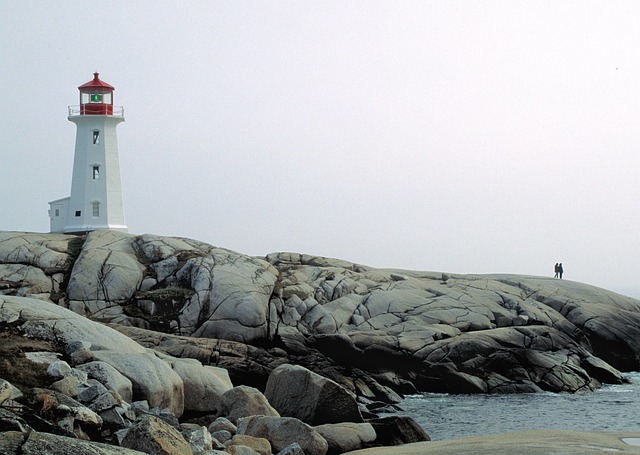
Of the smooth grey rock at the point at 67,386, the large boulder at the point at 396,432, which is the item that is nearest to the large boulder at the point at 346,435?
the large boulder at the point at 396,432

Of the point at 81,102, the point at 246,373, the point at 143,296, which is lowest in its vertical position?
the point at 246,373

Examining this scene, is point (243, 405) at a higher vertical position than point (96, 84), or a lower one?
lower

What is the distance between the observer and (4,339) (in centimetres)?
1981

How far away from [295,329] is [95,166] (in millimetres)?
20009

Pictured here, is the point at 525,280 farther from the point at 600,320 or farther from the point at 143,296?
the point at 143,296

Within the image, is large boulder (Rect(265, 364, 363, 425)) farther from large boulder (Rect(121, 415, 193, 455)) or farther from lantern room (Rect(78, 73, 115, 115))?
lantern room (Rect(78, 73, 115, 115))

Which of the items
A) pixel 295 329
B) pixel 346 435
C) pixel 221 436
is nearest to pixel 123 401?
pixel 221 436

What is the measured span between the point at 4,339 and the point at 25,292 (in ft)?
62.0

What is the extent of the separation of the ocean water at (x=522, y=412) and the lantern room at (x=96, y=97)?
2692 centimetres

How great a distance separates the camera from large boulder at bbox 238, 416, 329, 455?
18.2m

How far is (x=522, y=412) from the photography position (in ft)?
104

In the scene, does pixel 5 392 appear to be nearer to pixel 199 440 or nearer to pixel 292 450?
pixel 199 440

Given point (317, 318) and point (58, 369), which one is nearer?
point (58, 369)

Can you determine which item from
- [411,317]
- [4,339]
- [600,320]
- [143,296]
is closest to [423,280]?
Answer: [411,317]
